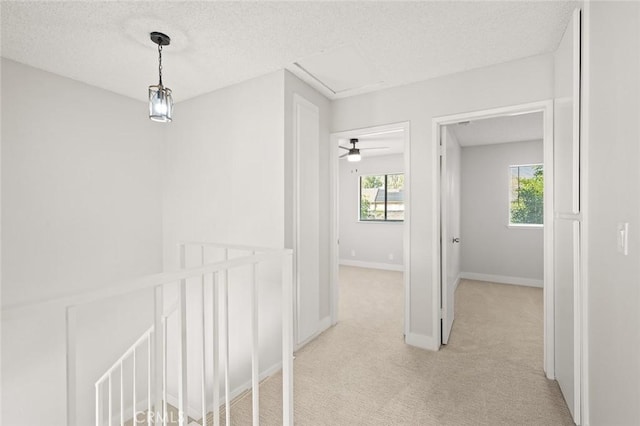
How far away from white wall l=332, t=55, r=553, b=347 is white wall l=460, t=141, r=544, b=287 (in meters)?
3.08

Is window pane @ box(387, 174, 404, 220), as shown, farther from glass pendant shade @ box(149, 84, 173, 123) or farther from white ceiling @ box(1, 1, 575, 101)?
glass pendant shade @ box(149, 84, 173, 123)

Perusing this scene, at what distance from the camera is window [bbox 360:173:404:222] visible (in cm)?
634

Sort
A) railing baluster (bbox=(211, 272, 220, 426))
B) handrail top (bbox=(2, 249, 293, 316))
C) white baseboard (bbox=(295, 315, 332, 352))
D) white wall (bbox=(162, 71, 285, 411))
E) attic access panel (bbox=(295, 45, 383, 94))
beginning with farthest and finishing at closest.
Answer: white baseboard (bbox=(295, 315, 332, 352))
white wall (bbox=(162, 71, 285, 411))
attic access panel (bbox=(295, 45, 383, 94))
railing baluster (bbox=(211, 272, 220, 426))
handrail top (bbox=(2, 249, 293, 316))

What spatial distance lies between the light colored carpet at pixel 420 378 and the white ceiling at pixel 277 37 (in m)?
2.48

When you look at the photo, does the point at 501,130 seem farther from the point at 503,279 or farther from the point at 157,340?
the point at 157,340

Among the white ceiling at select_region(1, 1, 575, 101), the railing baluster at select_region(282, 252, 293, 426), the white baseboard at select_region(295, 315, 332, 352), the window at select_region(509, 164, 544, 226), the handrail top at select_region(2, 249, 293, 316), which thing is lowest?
the white baseboard at select_region(295, 315, 332, 352)

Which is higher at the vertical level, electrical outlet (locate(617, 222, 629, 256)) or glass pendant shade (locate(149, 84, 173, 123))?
glass pendant shade (locate(149, 84, 173, 123))

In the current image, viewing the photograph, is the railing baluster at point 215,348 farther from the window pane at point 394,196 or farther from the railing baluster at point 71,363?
the window pane at point 394,196

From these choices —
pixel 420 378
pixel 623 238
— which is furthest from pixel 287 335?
pixel 623 238

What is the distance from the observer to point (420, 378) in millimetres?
2268

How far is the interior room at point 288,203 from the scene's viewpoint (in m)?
1.40

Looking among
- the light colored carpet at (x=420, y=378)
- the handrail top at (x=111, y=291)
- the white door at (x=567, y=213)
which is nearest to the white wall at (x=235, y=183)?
the light colored carpet at (x=420, y=378)

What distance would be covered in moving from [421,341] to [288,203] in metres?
1.78

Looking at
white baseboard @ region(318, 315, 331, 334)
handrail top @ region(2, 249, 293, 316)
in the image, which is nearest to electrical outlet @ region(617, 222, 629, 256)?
handrail top @ region(2, 249, 293, 316)
